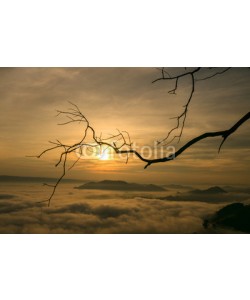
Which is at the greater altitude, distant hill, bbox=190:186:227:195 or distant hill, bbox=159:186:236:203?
distant hill, bbox=190:186:227:195

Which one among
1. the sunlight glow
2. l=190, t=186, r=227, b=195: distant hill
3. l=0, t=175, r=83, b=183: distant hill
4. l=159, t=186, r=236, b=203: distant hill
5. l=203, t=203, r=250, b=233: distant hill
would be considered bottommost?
l=203, t=203, r=250, b=233: distant hill

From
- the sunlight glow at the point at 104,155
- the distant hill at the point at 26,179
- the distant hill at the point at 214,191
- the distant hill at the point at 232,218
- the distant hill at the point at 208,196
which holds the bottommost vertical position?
the distant hill at the point at 232,218

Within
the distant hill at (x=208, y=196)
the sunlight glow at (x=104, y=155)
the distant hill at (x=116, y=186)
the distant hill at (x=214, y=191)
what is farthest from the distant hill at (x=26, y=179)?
the distant hill at (x=214, y=191)

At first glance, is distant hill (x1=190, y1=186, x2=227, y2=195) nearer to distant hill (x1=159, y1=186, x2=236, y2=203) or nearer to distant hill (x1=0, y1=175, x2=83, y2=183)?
distant hill (x1=159, y1=186, x2=236, y2=203)

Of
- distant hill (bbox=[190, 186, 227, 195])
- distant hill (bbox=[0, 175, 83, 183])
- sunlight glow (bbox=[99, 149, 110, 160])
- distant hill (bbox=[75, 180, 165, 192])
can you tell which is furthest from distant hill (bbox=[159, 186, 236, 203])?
distant hill (bbox=[0, 175, 83, 183])

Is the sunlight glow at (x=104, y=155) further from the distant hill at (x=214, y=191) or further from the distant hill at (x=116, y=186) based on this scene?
the distant hill at (x=214, y=191)

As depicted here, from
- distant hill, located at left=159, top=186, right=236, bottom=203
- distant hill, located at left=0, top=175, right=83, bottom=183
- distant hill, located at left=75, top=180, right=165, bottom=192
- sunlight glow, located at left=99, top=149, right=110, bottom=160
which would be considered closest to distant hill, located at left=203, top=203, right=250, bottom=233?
distant hill, located at left=159, top=186, right=236, bottom=203

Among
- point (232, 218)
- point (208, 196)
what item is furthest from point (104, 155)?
point (232, 218)

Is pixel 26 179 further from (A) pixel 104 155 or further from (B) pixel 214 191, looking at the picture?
(B) pixel 214 191

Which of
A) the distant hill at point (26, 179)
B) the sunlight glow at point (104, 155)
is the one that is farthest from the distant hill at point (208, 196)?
the distant hill at point (26, 179)

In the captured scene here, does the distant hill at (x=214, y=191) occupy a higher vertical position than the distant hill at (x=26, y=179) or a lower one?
lower
